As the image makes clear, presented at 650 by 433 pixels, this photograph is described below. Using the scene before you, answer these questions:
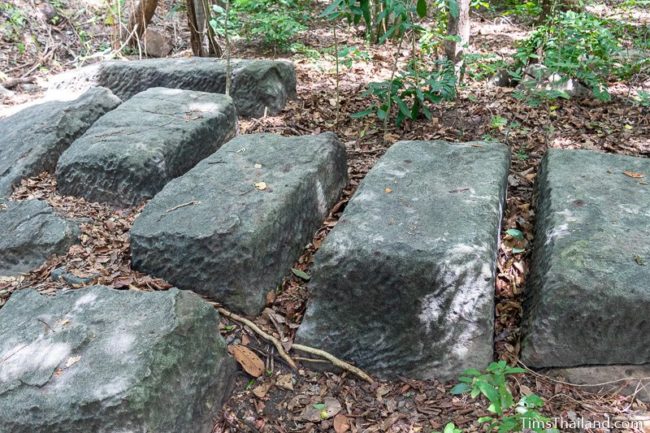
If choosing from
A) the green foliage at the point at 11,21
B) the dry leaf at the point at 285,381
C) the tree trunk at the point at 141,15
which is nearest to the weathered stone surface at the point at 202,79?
the tree trunk at the point at 141,15

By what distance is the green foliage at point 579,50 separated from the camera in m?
3.75

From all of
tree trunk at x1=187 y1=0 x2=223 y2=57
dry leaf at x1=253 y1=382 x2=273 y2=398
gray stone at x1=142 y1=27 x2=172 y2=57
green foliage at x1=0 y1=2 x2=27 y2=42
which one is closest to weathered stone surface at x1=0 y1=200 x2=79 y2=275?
dry leaf at x1=253 y1=382 x2=273 y2=398

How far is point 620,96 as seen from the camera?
4055 mm

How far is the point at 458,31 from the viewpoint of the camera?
14.5ft

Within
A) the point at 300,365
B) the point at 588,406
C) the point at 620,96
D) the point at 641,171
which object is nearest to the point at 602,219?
the point at 641,171

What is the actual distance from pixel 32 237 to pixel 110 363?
139 centimetres

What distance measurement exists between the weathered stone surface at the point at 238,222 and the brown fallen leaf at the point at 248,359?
0.19 metres

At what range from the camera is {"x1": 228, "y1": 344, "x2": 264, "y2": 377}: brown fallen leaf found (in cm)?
222

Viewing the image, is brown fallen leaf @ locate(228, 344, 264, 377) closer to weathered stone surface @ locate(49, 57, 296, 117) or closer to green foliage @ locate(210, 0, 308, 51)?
weathered stone surface @ locate(49, 57, 296, 117)

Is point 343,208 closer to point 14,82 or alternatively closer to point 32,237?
point 32,237

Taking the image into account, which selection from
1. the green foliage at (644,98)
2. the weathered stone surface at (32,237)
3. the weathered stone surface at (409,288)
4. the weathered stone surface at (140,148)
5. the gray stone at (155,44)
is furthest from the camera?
the gray stone at (155,44)

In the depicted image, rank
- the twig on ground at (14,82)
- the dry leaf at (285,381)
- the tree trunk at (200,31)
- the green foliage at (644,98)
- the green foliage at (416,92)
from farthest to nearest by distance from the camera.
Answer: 1. the twig on ground at (14,82)
2. the tree trunk at (200,31)
3. the green foliage at (416,92)
4. the green foliage at (644,98)
5. the dry leaf at (285,381)

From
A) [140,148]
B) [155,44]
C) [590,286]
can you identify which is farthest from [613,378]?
[155,44]

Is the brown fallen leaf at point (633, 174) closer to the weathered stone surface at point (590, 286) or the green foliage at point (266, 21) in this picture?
the weathered stone surface at point (590, 286)
